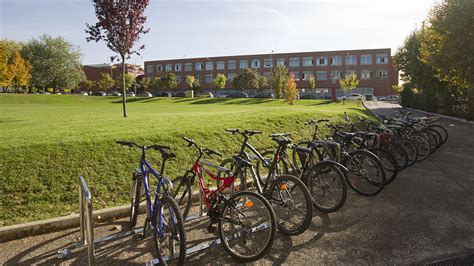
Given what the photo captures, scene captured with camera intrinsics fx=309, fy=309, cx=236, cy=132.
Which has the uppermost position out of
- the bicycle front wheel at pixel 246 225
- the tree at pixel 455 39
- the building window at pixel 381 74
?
the building window at pixel 381 74

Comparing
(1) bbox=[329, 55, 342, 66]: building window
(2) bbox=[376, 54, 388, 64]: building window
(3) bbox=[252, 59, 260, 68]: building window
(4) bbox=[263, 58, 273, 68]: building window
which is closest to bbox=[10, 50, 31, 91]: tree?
(3) bbox=[252, 59, 260, 68]: building window

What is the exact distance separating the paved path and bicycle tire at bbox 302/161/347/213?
0.54 feet

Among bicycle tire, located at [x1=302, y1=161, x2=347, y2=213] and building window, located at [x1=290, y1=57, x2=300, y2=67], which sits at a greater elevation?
building window, located at [x1=290, y1=57, x2=300, y2=67]

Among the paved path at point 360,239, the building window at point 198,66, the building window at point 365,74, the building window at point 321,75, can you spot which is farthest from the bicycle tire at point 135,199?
the building window at point 198,66

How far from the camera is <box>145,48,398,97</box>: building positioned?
232 feet

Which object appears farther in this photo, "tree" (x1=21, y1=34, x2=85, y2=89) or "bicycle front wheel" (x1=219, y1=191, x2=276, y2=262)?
"tree" (x1=21, y1=34, x2=85, y2=89)

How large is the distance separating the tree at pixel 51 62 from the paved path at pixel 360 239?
65.2 metres

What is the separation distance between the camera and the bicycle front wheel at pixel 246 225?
11.3 feet

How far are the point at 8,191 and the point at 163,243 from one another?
334 cm

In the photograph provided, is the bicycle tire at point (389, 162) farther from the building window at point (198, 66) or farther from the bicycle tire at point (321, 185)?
the building window at point (198, 66)

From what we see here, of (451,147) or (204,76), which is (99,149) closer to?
(451,147)

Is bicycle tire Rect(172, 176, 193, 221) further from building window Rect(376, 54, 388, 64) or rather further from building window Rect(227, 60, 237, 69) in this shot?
building window Rect(227, 60, 237, 69)

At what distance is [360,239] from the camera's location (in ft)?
13.2

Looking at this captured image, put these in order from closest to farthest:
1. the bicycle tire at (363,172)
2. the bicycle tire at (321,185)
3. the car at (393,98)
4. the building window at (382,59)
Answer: the bicycle tire at (321,185) < the bicycle tire at (363,172) < the car at (393,98) < the building window at (382,59)
